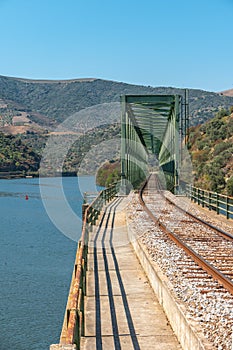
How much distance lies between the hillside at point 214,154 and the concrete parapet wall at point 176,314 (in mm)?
38837

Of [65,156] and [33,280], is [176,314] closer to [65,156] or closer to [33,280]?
[33,280]

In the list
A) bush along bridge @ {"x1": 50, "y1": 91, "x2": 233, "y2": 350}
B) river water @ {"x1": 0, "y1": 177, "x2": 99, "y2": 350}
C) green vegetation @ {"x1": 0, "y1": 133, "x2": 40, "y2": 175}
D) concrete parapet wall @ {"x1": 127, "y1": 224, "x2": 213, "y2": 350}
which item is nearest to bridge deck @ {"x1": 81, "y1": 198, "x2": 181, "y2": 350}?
bush along bridge @ {"x1": 50, "y1": 91, "x2": 233, "y2": 350}

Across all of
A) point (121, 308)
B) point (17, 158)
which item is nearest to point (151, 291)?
point (121, 308)

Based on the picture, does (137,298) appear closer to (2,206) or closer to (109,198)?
(109,198)

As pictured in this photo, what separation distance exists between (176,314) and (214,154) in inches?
2527

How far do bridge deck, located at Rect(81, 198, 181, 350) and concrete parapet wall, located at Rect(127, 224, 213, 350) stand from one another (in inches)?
4.8

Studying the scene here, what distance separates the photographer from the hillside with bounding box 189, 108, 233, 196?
5608 centimetres

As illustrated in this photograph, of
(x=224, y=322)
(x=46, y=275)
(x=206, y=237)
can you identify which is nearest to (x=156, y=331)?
(x=224, y=322)

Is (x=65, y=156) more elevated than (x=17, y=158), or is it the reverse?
(x=65, y=156)

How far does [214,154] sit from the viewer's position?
70.4m

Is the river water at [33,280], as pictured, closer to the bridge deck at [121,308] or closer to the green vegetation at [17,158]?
the bridge deck at [121,308]

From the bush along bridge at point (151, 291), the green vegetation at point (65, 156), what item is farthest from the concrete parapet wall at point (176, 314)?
the green vegetation at point (65, 156)

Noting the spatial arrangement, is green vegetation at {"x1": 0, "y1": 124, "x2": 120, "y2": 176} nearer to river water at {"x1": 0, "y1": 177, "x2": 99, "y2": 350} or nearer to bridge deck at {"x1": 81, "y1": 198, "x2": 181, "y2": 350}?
river water at {"x1": 0, "y1": 177, "x2": 99, "y2": 350}

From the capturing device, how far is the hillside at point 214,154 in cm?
5608
